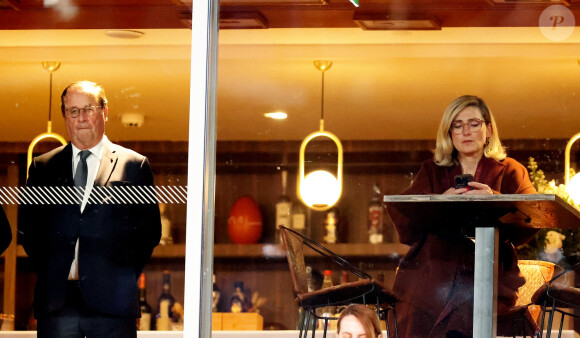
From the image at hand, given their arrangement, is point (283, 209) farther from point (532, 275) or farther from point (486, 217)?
point (486, 217)

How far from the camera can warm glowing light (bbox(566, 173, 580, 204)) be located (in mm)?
3686

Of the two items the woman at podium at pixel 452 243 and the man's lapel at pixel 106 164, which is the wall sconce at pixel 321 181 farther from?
the man's lapel at pixel 106 164

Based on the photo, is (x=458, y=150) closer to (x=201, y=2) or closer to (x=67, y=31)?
(x=201, y=2)

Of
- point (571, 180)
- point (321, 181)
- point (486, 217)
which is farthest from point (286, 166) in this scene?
point (486, 217)

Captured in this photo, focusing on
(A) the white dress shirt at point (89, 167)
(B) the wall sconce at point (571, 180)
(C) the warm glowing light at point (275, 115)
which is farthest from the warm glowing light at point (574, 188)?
(A) the white dress shirt at point (89, 167)

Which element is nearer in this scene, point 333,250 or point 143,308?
point 143,308

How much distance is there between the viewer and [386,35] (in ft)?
12.9

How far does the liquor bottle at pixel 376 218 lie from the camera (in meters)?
3.95

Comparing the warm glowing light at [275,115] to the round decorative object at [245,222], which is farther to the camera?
the warm glowing light at [275,115]

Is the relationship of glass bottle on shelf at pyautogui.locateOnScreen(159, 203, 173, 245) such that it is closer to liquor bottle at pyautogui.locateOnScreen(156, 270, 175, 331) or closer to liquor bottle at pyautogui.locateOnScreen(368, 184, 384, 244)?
liquor bottle at pyautogui.locateOnScreen(156, 270, 175, 331)

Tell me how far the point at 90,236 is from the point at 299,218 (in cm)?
121

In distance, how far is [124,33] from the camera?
3.39 metres

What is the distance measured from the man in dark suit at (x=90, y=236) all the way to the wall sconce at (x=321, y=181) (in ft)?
3.12

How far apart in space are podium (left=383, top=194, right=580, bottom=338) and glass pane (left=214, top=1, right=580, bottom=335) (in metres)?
0.83
